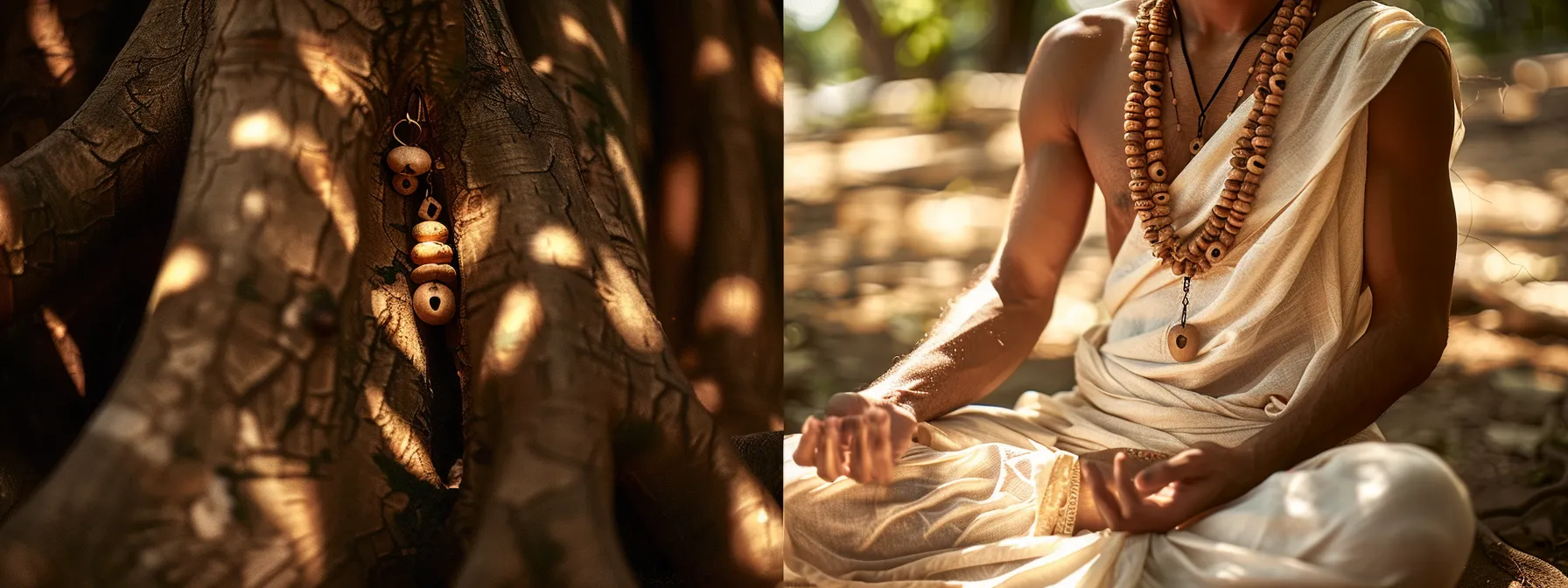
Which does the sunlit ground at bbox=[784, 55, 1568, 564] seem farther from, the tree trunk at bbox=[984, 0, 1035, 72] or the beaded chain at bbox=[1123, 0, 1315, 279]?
the beaded chain at bbox=[1123, 0, 1315, 279]

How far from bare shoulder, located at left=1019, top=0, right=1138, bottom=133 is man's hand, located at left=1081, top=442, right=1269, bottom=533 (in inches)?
24.0

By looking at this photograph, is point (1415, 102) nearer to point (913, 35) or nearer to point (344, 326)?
point (913, 35)

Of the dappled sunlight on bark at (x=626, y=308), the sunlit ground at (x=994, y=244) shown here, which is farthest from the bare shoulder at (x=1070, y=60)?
the dappled sunlight on bark at (x=626, y=308)

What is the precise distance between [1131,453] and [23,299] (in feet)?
5.43

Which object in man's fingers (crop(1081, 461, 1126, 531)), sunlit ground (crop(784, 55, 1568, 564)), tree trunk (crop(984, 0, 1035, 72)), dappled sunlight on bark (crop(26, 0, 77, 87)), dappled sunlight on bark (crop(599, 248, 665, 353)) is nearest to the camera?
man's fingers (crop(1081, 461, 1126, 531))

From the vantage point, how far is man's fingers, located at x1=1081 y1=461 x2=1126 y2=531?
1350 mm

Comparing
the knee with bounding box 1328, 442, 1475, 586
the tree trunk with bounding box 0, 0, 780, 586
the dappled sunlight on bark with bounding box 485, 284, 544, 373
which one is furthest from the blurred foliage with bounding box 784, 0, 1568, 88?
the knee with bounding box 1328, 442, 1475, 586

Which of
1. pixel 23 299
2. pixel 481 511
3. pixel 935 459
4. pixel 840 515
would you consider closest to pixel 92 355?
pixel 23 299

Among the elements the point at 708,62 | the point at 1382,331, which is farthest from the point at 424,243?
the point at 1382,331

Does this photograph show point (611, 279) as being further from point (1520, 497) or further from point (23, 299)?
point (1520, 497)

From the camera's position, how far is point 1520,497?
1.65 metres

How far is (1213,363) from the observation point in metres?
1.51

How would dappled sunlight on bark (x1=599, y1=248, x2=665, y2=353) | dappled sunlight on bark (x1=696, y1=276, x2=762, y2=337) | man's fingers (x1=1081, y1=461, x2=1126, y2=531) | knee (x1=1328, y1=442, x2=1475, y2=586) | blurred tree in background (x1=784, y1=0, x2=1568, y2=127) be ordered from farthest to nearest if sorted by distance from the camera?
dappled sunlight on bark (x1=696, y1=276, x2=762, y2=337), blurred tree in background (x1=784, y1=0, x2=1568, y2=127), dappled sunlight on bark (x1=599, y1=248, x2=665, y2=353), man's fingers (x1=1081, y1=461, x2=1126, y2=531), knee (x1=1328, y1=442, x2=1475, y2=586)

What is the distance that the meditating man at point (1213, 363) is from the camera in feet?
4.24
